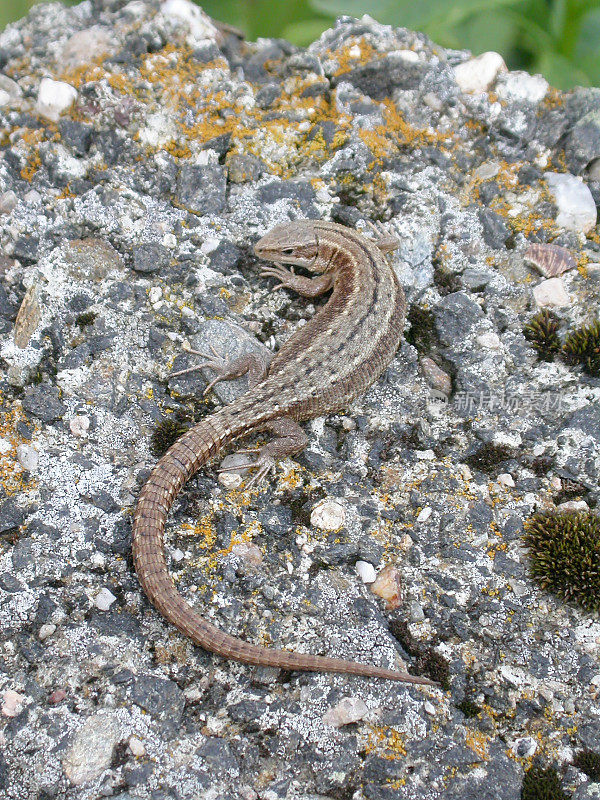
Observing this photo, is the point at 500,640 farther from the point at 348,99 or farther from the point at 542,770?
the point at 348,99

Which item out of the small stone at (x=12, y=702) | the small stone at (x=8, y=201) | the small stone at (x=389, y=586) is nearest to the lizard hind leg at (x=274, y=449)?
the small stone at (x=389, y=586)

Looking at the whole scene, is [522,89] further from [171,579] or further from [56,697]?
[56,697]

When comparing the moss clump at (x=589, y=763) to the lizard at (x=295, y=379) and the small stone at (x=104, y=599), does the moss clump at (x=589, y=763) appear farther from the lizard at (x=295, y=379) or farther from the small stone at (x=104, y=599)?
the small stone at (x=104, y=599)

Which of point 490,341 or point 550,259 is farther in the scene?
point 550,259

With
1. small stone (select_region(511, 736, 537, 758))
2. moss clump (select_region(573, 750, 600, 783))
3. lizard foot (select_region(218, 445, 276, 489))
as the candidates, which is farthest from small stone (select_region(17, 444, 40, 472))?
moss clump (select_region(573, 750, 600, 783))

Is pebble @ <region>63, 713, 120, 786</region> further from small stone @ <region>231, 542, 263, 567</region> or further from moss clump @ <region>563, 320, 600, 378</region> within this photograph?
moss clump @ <region>563, 320, 600, 378</region>

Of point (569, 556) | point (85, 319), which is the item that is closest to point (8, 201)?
point (85, 319)
